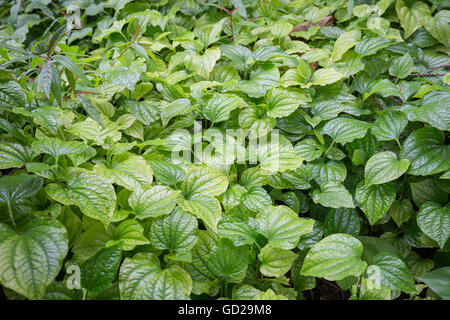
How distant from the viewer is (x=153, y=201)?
109cm

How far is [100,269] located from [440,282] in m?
1.07

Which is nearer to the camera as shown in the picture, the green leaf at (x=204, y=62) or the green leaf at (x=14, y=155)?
the green leaf at (x=14, y=155)

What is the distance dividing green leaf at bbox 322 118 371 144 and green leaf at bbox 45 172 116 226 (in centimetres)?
88

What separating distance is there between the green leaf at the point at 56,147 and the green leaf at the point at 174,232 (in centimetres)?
37

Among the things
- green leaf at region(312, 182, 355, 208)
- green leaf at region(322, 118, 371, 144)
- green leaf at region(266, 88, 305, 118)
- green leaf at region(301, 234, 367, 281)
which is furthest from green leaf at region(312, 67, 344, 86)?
green leaf at region(301, 234, 367, 281)

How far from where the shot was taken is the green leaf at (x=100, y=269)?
94 cm

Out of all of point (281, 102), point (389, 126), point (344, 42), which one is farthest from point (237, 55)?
point (389, 126)

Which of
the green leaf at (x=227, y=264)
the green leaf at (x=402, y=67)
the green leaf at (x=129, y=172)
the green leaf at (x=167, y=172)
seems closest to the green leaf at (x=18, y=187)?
the green leaf at (x=129, y=172)

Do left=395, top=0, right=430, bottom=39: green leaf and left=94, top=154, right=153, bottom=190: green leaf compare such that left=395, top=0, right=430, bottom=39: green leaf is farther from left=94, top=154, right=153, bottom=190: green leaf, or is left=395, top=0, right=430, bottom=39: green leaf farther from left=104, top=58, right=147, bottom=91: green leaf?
left=94, top=154, right=153, bottom=190: green leaf

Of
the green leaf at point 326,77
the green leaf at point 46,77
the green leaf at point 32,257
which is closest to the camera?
the green leaf at point 32,257

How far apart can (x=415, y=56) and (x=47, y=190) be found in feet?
5.98

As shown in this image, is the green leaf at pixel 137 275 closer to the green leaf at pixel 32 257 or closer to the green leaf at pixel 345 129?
the green leaf at pixel 32 257

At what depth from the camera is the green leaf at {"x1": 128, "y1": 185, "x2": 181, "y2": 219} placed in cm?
106
